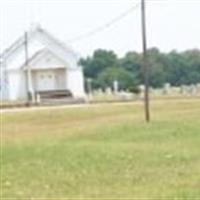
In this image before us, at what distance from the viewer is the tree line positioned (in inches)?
3856

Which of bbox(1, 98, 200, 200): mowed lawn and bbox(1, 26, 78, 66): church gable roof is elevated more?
bbox(1, 26, 78, 66): church gable roof

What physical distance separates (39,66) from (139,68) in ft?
88.9

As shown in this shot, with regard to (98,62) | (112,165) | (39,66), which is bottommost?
(112,165)

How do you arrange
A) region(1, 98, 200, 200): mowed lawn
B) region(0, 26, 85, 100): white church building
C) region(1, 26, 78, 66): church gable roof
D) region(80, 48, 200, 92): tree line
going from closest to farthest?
region(1, 98, 200, 200): mowed lawn → region(0, 26, 85, 100): white church building → region(1, 26, 78, 66): church gable roof → region(80, 48, 200, 92): tree line

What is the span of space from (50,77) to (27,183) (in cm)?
6161

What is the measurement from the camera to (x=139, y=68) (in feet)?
330

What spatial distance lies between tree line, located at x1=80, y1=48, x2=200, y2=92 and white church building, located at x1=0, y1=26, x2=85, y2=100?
750 inches

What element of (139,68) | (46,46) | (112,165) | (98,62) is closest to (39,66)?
(46,46)

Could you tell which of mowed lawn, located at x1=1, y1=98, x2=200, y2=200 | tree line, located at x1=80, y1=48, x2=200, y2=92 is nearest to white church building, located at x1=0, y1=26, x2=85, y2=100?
tree line, located at x1=80, y1=48, x2=200, y2=92

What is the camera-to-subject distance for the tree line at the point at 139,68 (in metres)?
97.9

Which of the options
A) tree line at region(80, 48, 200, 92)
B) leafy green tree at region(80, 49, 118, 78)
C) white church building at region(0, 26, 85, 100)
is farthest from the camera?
leafy green tree at region(80, 49, 118, 78)

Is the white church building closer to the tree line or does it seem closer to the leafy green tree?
the tree line

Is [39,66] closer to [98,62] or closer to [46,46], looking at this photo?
[46,46]

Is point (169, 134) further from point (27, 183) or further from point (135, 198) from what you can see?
point (135, 198)
